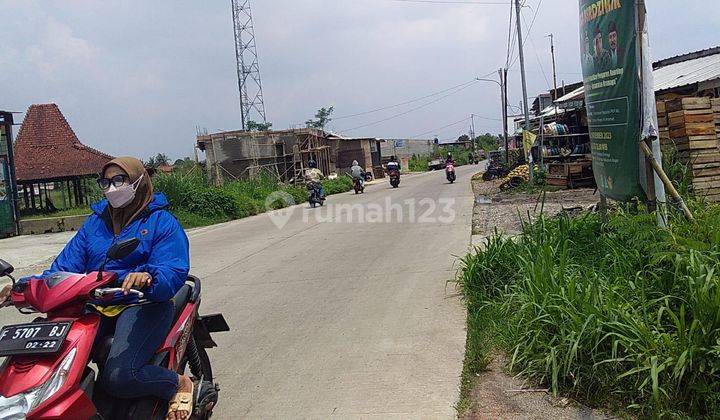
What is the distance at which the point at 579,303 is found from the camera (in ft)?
14.3

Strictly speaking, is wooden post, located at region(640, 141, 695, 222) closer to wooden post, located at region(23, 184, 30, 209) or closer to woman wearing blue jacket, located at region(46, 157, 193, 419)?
woman wearing blue jacket, located at region(46, 157, 193, 419)

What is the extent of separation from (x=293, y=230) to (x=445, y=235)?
4.34m

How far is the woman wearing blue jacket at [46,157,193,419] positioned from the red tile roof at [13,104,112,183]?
24428mm

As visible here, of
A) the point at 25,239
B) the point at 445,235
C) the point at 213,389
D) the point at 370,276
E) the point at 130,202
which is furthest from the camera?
the point at 25,239

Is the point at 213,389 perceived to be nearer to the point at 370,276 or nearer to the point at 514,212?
the point at 370,276

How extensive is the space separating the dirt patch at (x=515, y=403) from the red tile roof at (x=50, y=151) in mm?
24776

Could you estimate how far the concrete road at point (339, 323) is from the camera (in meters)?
4.27

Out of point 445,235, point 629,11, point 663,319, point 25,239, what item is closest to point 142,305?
point 663,319

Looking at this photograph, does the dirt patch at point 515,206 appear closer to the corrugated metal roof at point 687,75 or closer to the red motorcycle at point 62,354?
the corrugated metal roof at point 687,75

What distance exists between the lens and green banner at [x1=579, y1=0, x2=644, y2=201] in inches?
230

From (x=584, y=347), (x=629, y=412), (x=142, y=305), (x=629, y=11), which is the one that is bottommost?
(x=629, y=412)

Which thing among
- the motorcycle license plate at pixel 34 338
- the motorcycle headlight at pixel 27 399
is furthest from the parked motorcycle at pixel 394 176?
the motorcycle headlight at pixel 27 399

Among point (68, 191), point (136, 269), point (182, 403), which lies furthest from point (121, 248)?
point (68, 191)

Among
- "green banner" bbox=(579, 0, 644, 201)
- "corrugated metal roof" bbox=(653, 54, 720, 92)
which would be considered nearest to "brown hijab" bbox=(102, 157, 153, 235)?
"green banner" bbox=(579, 0, 644, 201)
